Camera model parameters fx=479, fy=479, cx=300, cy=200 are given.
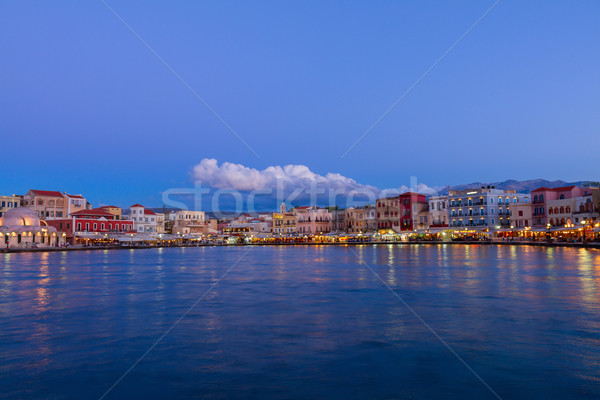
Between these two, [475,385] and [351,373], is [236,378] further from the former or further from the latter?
[475,385]

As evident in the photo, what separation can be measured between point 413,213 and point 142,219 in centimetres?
5903

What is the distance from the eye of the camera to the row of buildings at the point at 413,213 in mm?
74438

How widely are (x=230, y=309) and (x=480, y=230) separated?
245ft

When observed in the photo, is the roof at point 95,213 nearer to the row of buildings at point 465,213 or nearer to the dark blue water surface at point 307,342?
the row of buildings at point 465,213

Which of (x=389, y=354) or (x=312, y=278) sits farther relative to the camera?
(x=312, y=278)

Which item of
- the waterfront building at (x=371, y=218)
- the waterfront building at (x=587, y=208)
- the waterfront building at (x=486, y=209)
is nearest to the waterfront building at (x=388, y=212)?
the waterfront building at (x=371, y=218)

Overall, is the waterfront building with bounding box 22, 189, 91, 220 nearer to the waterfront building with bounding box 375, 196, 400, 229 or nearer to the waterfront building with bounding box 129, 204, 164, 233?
the waterfront building with bounding box 129, 204, 164, 233

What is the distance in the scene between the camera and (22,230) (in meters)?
75.1

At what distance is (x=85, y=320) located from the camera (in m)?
15.6

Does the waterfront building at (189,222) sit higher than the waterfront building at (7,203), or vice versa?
the waterfront building at (7,203)

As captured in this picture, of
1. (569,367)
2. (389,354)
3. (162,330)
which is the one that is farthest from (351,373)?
(162,330)

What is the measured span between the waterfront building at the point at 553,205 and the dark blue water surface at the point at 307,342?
5611cm

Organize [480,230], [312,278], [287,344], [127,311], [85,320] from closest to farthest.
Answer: [287,344] < [85,320] < [127,311] < [312,278] < [480,230]

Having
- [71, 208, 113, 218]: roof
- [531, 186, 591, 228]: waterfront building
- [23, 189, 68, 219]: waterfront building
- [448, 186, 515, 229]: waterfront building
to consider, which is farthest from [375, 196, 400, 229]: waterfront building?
[23, 189, 68, 219]: waterfront building
